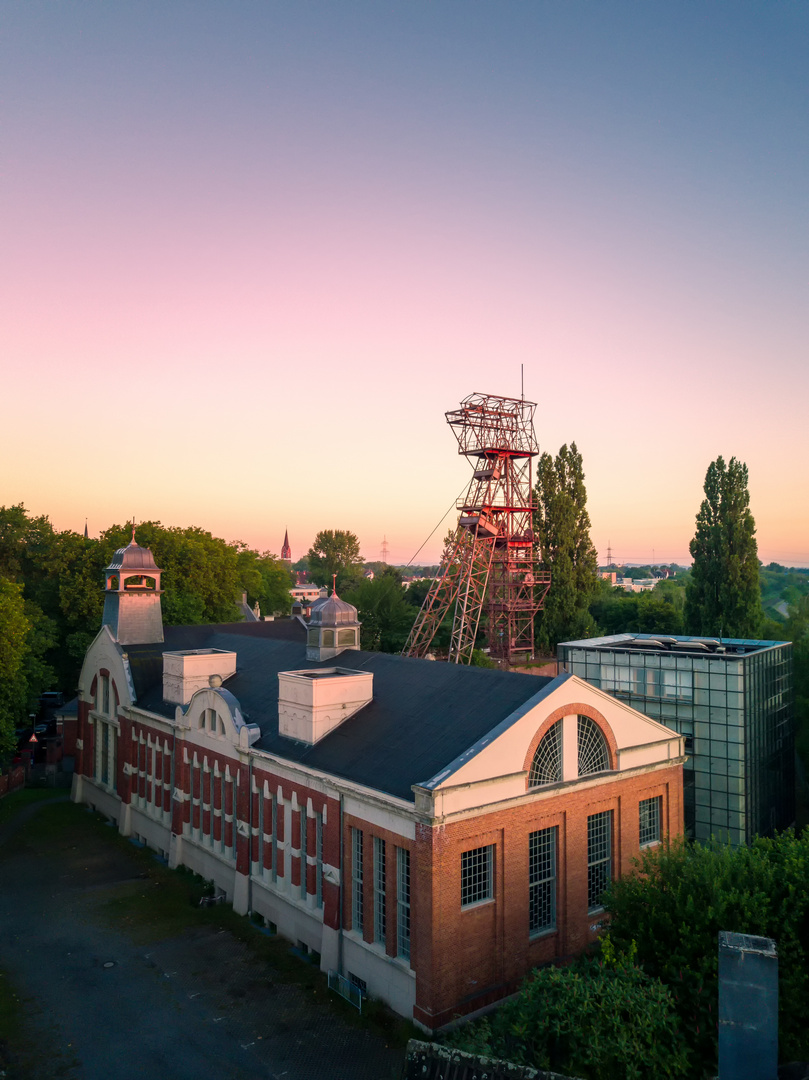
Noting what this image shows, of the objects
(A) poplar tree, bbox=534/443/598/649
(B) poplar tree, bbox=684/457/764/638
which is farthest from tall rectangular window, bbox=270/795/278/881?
(A) poplar tree, bbox=534/443/598/649

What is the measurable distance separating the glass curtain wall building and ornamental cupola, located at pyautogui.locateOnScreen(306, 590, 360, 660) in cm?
1273

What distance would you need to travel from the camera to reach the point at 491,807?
22.2m

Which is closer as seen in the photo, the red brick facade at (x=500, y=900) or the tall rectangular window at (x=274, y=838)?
the red brick facade at (x=500, y=900)

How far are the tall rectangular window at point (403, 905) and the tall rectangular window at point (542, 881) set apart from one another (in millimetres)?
4037

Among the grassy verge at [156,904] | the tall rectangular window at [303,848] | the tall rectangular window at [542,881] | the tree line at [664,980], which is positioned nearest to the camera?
the tree line at [664,980]

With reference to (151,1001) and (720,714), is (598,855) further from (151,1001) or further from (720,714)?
(151,1001)

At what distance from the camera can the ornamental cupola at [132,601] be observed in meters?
45.1

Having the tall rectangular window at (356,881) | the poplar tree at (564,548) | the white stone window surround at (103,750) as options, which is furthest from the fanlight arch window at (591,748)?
the poplar tree at (564,548)

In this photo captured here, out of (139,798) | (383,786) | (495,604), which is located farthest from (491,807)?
(495,604)

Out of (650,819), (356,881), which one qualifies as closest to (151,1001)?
(356,881)

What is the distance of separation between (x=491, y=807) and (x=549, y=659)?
175 ft

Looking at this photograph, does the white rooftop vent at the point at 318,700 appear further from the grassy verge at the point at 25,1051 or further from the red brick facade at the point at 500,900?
the grassy verge at the point at 25,1051

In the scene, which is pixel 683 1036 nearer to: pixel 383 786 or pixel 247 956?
pixel 383 786

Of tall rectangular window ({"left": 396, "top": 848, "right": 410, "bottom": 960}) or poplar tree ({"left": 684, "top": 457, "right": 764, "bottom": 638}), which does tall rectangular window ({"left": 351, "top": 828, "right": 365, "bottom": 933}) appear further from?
poplar tree ({"left": 684, "top": 457, "right": 764, "bottom": 638})
